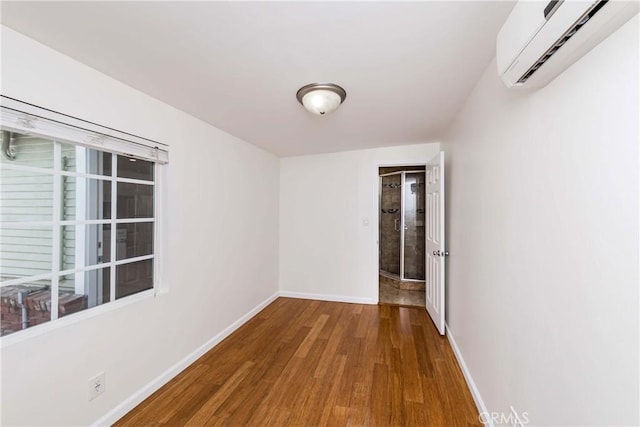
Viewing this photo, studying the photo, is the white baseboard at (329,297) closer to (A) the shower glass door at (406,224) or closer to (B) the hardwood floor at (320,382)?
(B) the hardwood floor at (320,382)

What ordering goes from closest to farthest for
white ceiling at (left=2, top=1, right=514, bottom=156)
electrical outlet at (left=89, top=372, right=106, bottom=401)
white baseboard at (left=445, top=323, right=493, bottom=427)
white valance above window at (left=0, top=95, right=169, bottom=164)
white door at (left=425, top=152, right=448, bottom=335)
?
white ceiling at (left=2, top=1, right=514, bottom=156), white valance above window at (left=0, top=95, right=169, bottom=164), electrical outlet at (left=89, top=372, right=106, bottom=401), white baseboard at (left=445, top=323, right=493, bottom=427), white door at (left=425, top=152, right=448, bottom=335)

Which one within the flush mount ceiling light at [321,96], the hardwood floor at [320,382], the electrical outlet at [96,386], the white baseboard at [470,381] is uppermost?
the flush mount ceiling light at [321,96]

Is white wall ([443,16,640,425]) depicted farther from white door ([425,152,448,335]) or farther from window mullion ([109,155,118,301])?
window mullion ([109,155,118,301])

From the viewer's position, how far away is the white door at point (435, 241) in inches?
109

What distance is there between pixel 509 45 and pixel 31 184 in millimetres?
2378

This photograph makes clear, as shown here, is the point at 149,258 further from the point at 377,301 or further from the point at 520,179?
the point at 377,301

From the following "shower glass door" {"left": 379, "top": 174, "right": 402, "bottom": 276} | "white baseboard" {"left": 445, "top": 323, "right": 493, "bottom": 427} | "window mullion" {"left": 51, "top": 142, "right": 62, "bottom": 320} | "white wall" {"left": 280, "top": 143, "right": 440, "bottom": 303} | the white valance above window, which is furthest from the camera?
"shower glass door" {"left": 379, "top": 174, "right": 402, "bottom": 276}

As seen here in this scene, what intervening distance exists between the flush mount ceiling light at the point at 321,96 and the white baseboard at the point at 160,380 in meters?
2.35

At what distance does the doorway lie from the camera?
16.1 feet

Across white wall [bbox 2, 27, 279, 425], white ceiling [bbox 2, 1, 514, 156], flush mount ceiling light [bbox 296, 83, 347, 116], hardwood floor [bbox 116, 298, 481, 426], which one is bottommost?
hardwood floor [bbox 116, 298, 481, 426]

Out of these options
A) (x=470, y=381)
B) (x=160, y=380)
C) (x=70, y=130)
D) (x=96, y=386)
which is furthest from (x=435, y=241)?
(x=70, y=130)

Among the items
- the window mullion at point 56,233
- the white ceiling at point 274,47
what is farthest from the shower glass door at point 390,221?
the window mullion at point 56,233

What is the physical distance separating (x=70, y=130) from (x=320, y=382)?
236cm

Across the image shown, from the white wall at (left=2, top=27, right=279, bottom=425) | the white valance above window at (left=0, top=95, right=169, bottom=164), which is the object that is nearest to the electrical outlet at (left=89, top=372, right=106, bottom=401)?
the white wall at (left=2, top=27, right=279, bottom=425)
